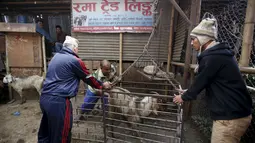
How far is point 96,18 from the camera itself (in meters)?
4.36

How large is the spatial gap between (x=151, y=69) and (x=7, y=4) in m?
5.65

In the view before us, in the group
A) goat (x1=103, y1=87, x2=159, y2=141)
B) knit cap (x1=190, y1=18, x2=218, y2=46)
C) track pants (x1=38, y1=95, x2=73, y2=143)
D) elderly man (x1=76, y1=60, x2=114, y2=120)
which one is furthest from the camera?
elderly man (x1=76, y1=60, x2=114, y2=120)

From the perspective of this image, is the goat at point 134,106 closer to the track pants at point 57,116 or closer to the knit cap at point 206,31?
the track pants at point 57,116

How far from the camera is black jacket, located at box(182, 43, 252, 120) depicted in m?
1.35

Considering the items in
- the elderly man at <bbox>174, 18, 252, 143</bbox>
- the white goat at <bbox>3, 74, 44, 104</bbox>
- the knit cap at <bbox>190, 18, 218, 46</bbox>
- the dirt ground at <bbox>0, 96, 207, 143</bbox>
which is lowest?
the dirt ground at <bbox>0, 96, 207, 143</bbox>

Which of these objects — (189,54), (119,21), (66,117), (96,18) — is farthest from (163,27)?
(66,117)

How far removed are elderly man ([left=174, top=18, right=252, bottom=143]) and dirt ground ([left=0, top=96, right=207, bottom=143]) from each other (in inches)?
61.4

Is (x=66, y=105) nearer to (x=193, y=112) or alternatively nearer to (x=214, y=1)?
(x=193, y=112)

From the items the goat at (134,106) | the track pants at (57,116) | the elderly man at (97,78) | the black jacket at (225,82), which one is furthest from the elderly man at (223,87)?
the elderly man at (97,78)

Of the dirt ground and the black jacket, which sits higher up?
the black jacket

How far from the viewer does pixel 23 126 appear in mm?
3330

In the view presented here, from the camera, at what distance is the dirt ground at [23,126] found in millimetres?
2852

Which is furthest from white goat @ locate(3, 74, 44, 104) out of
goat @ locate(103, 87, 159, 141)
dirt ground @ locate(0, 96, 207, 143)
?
goat @ locate(103, 87, 159, 141)

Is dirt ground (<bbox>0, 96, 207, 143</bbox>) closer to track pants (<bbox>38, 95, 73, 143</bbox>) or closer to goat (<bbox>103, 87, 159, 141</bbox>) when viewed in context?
track pants (<bbox>38, 95, 73, 143</bbox>)
